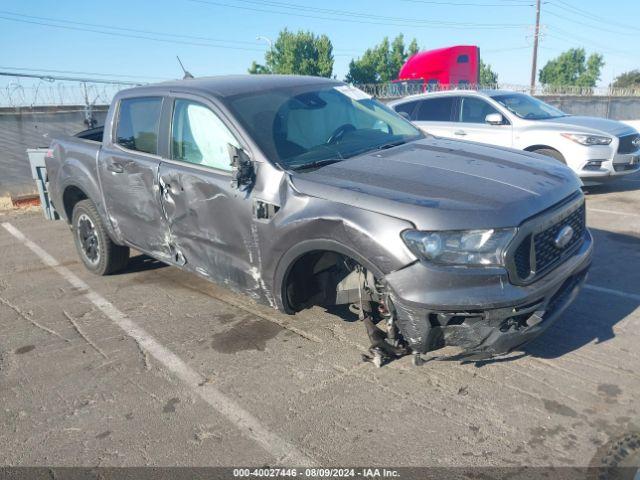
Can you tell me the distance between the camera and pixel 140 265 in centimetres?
609

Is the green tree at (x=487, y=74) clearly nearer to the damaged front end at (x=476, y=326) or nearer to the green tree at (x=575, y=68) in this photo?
the green tree at (x=575, y=68)

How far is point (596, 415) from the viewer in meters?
2.90

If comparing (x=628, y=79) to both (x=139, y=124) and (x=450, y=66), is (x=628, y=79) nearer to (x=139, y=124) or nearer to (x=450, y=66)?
(x=450, y=66)

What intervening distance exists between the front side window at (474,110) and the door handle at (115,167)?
6325 mm

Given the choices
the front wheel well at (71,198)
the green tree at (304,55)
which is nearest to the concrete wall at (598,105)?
the front wheel well at (71,198)

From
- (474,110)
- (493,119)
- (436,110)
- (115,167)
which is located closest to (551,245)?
(115,167)

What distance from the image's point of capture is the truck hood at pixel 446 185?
280 cm

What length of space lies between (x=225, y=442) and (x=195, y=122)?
236 cm

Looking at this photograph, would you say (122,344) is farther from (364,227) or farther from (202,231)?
(364,227)

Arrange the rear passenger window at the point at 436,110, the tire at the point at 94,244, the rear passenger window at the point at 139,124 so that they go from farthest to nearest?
1. the rear passenger window at the point at 436,110
2. the tire at the point at 94,244
3. the rear passenger window at the point at 139,124

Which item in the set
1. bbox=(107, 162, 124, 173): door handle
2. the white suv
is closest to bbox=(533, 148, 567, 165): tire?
the white suv

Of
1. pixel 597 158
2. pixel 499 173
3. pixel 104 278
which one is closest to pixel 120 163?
pixel 104 278

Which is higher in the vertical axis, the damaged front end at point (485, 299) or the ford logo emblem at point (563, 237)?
the ford logo emblem at point (563, 237)

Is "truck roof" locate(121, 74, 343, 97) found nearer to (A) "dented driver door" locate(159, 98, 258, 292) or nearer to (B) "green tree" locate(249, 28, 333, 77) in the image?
(A) "dented driver door" locate(159, 98, 258, 292)
